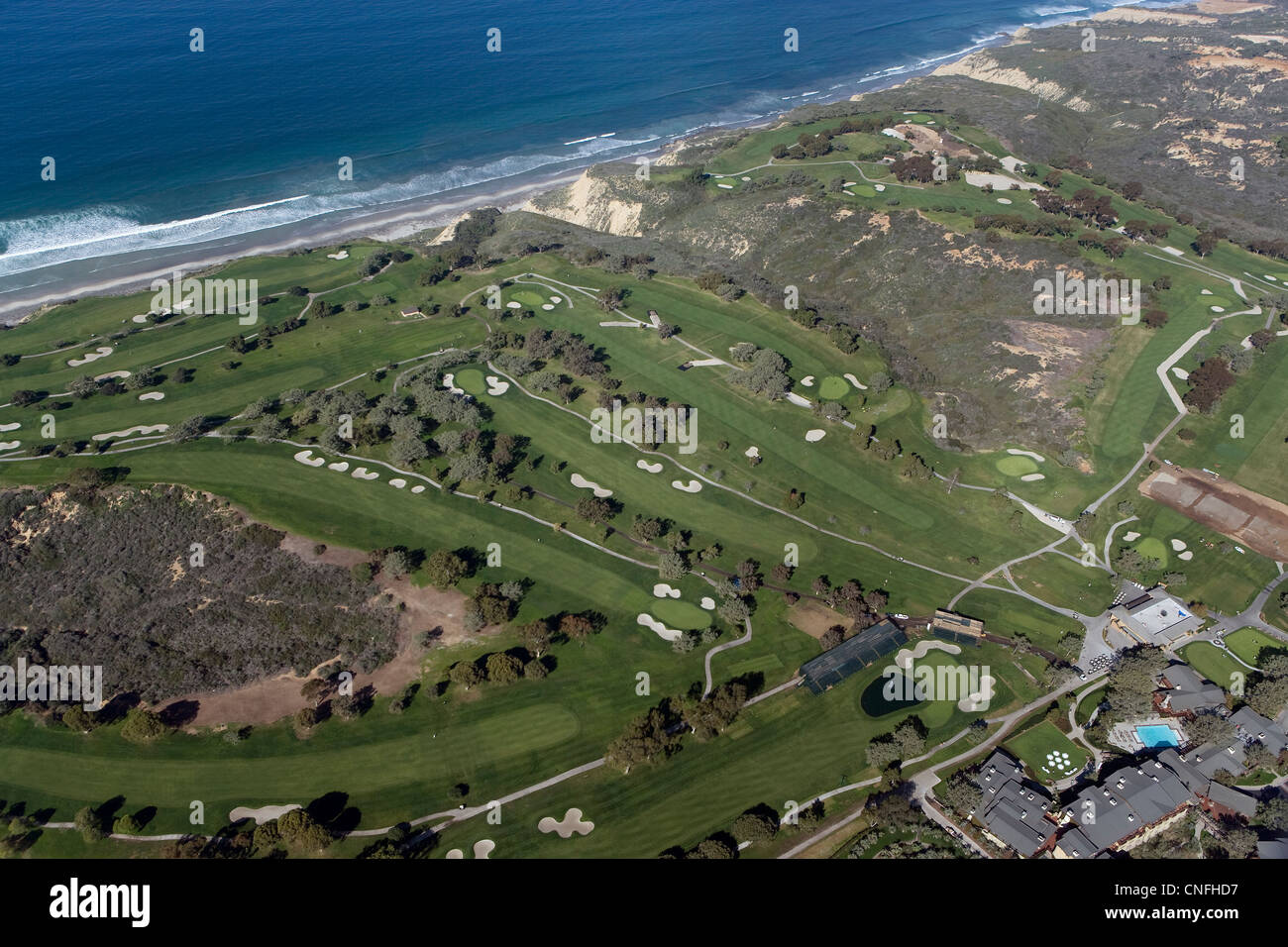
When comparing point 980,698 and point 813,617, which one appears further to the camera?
point 813,617

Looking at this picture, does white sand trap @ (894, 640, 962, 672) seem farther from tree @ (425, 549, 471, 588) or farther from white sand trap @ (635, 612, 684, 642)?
tree @ (425, 549, 471, 588)

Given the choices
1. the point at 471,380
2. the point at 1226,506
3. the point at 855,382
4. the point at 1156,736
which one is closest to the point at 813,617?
the point at 1156,736

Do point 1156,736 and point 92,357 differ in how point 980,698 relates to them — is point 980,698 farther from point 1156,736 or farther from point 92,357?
point 92,357

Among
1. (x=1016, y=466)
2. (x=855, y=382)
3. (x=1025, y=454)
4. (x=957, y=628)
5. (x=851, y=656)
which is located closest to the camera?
(x=851, y=656)

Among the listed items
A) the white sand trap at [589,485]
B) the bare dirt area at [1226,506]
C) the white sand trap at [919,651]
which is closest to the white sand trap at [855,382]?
the bare dirt area at [1226,506]

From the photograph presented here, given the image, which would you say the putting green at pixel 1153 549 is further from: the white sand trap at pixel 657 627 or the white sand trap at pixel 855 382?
the white sand trap at pixel 657 627

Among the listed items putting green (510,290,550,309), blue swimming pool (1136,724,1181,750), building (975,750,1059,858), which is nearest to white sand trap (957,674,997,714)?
building (975,750,1059,858)
